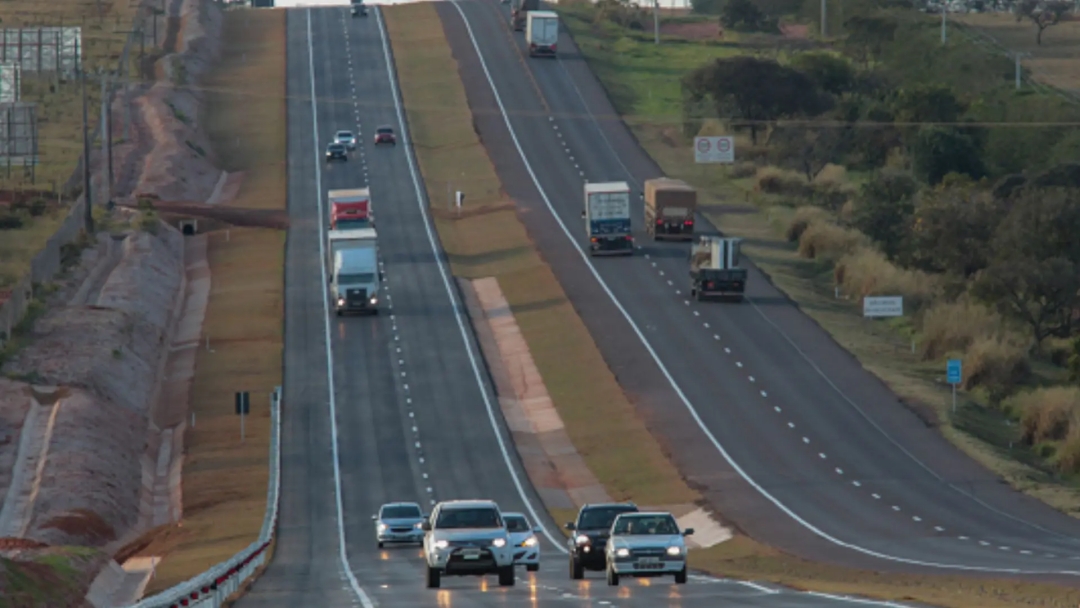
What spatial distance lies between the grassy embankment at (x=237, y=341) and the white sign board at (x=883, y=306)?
25.6 metres

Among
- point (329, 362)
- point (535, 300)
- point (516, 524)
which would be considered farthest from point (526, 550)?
point (535, 300)

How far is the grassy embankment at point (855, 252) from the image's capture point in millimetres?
72750

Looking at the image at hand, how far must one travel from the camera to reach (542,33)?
503 ft

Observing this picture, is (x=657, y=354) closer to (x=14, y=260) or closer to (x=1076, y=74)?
(x=14, y=260)

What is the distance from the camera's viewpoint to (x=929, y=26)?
180125mm

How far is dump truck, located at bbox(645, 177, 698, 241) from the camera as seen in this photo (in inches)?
4109

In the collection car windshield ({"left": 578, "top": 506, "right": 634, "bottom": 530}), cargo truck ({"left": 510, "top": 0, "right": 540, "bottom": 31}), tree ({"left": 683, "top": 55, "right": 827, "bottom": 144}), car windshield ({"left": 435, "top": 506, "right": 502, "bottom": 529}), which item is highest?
cargo truck ({"left": 510, "top": 0, "right": 540, "bottom": 31})

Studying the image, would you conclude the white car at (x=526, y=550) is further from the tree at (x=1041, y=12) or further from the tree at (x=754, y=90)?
the tree at (x=1041, y=12)

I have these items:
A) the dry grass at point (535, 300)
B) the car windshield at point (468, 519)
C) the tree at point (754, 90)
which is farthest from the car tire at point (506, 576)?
the tree at point (754, 90)

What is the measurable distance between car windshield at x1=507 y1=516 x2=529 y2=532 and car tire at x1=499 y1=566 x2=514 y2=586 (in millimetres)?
7441

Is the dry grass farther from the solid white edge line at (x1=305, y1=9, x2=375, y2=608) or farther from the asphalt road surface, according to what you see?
the solid white edge line at (x1=305, y1=9, x2=375, y2=608)

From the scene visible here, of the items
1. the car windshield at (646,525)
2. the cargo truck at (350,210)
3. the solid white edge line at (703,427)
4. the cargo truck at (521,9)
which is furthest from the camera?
the cargo truck at (521,9)

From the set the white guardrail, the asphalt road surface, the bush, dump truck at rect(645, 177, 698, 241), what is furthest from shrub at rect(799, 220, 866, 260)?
the white guardrail

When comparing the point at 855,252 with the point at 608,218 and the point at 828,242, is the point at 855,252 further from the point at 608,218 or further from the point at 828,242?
the point at 608,218
